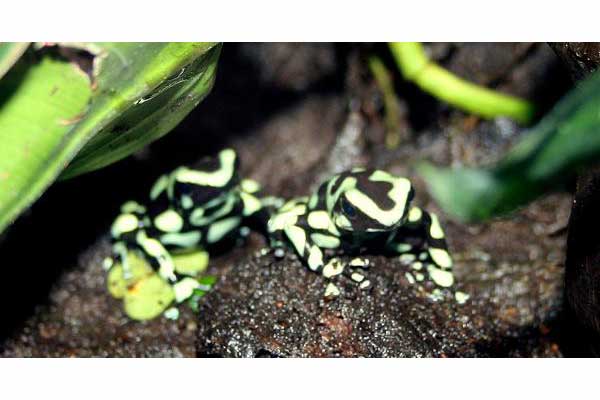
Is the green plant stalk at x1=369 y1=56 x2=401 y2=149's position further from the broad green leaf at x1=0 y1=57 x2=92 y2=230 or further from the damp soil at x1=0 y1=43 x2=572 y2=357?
the broad green leaf at x1=0 y1=57 x2=92 y2=230

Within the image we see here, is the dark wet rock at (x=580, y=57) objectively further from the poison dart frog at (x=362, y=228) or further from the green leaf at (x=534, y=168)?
the green leaf at (x=534, y=168)

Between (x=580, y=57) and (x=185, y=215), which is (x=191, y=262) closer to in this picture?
(x=185, y=215)

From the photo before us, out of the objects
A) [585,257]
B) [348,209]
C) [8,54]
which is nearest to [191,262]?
[348,209]

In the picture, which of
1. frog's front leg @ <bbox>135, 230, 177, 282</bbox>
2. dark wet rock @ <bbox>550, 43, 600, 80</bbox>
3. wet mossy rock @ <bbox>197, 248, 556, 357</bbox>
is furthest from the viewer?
frog's front leg @ <bbox>135, 230, 177, 282</bbox>

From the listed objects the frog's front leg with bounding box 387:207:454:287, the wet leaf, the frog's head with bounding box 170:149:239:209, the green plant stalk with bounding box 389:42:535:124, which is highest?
the green plant stalk with bounding box 389:42:535:124

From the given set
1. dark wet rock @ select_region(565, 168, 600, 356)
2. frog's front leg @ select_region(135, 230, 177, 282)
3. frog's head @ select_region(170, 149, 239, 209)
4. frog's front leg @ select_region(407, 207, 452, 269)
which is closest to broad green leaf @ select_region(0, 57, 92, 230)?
frog's head @ select_region(170, 149, 239, 209)

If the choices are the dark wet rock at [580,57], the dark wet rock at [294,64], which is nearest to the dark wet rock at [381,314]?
the dark wet rock at [580,57]
